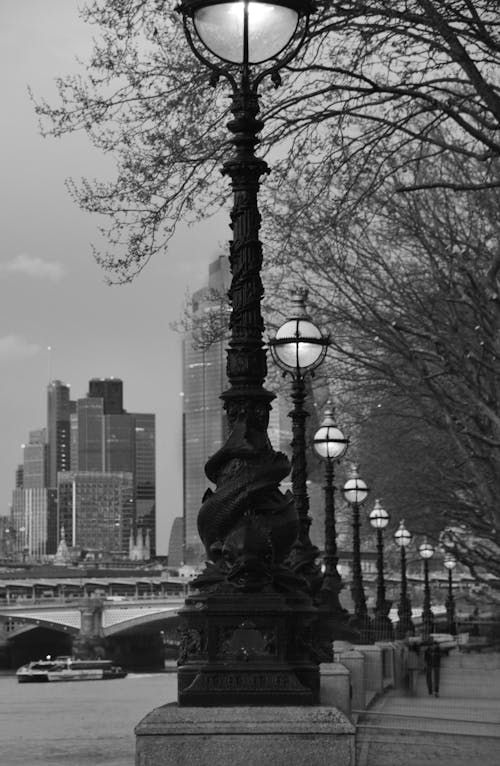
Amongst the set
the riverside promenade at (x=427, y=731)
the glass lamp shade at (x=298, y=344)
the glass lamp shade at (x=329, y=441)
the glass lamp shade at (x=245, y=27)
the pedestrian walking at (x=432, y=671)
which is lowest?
the riverside promenade at (x=427, y=731)

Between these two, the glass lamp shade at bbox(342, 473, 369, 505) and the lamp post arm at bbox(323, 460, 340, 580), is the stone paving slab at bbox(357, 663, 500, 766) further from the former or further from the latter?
the glass lamp shade at bbox(342, 473, 369, 505)

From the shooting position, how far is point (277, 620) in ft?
33.6

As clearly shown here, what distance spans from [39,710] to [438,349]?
193ft

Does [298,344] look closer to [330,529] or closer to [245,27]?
[330,529]

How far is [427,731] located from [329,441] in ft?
23.1

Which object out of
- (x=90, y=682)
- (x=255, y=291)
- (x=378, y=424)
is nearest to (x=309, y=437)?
(x=378, y=424)

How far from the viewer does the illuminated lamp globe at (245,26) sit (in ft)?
35.6

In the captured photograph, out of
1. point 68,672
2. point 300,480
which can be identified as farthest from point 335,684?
point 68,672

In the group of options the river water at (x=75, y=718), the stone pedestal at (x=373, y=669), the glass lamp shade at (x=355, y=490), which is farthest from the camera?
the river water at (x=75, y=718)

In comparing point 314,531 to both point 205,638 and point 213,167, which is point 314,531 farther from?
point 205,638

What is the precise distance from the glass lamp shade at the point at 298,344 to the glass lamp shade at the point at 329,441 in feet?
16.6

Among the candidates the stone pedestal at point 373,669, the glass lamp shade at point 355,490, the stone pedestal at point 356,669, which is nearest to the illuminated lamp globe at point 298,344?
the stone pedestal at point 356,669

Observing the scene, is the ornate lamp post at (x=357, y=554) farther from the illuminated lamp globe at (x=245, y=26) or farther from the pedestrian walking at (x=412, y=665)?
the illuminated lamp globe at (x=245, y=26)

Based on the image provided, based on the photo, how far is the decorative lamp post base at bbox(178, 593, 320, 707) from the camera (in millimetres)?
10031
